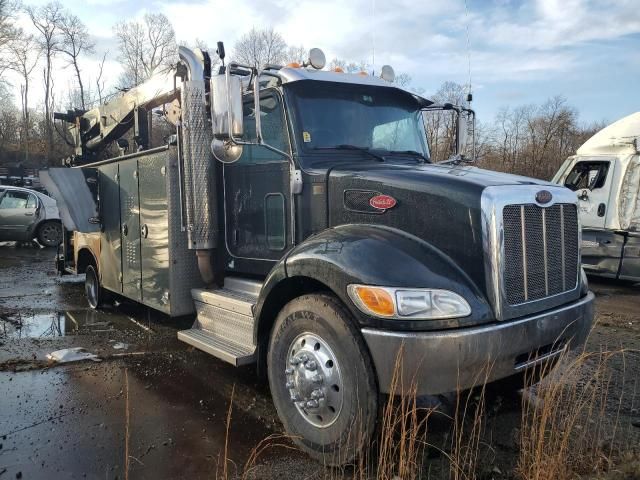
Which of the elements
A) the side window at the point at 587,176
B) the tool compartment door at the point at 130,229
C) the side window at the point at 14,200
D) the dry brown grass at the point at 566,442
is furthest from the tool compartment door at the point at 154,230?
the side window at the point at 14,200

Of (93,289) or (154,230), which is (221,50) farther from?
(93,289)

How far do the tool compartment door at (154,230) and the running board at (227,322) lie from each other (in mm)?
497

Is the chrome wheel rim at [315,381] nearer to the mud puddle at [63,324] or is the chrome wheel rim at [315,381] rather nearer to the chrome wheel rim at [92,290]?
the mud puddle at [63,324]

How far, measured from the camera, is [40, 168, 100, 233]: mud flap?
6.98 metres

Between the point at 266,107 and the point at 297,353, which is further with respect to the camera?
the point at 266,107

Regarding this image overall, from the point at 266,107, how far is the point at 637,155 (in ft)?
27.9

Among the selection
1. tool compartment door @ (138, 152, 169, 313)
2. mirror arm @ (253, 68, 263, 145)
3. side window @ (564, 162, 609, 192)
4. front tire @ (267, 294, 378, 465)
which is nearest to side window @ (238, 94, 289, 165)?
mirror arm @ (253, 68, 263, 145)

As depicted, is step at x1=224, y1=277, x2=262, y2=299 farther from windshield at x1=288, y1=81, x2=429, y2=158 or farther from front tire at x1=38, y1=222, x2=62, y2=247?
front tire at x1=38, y1=222, x2=62, y2=247

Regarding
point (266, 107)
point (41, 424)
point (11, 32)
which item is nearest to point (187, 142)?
point (266, 107)

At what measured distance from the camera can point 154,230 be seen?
551cm

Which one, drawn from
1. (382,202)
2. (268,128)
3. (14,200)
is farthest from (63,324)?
(14,200)

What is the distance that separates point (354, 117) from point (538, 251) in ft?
6.04

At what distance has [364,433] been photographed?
2.96 m

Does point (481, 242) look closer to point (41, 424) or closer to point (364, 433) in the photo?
point (364, 433)
